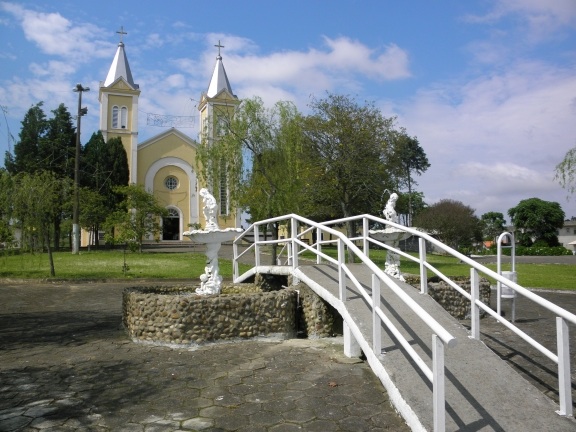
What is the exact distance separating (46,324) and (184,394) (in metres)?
5.62

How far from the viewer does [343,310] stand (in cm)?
634

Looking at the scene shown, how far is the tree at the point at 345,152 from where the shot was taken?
83.8 feet

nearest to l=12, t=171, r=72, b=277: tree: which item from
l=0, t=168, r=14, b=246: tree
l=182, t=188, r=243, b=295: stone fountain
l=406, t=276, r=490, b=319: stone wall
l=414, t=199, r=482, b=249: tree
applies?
l=0, t=168, r=14, b=246: tree

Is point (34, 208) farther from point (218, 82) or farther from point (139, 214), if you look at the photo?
point (218, 82)

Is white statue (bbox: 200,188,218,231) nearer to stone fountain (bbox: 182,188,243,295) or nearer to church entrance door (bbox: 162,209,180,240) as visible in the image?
stone fountain (bbox: 182,188,243,295)

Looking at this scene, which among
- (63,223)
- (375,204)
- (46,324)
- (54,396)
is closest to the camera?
(54,396)

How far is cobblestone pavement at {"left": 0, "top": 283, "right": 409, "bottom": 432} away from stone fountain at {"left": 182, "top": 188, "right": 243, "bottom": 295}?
5.92 ft

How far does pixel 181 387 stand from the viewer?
17.8 ft

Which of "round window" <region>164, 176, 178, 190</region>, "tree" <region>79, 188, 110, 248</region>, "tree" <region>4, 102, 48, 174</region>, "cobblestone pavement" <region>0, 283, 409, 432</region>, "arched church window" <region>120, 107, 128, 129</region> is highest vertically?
"arched church window" <region>120, 107, 128, 129</region>

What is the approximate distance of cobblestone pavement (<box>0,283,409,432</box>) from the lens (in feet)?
14.5

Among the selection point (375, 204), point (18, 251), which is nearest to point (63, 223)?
point (18, 251)

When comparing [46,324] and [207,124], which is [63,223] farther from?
[46,324]

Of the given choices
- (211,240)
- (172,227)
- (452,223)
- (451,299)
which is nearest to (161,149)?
(172,227)

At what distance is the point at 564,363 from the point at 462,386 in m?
0.85
